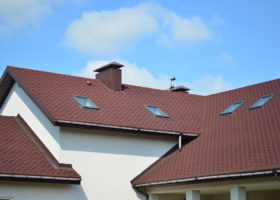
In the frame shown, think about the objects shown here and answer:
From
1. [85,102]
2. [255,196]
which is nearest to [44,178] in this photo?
[85,102]

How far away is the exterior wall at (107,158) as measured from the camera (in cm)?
1702

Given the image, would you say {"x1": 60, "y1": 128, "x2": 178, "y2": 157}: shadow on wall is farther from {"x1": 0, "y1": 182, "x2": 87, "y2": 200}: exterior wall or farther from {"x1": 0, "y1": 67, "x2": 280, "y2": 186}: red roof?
{"x1": 0, "y1": 182, "x2": 87, "y2": 200}: exterior wall

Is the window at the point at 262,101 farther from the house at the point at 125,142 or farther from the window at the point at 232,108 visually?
the window at the point at 232,108

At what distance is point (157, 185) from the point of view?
16641mm

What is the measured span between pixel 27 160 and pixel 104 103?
15.4 ft

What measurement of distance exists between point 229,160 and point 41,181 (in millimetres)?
5830

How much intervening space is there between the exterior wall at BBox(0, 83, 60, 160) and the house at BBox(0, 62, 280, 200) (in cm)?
4

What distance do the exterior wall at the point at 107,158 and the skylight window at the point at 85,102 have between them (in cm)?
131

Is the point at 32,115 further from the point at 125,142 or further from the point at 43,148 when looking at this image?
the point at 125,142

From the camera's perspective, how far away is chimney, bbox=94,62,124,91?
21.3 meters

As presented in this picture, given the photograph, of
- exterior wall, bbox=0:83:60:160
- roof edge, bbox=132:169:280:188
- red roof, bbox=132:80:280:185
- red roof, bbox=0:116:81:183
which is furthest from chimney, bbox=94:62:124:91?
roof edge, bbox=132:169:280:188

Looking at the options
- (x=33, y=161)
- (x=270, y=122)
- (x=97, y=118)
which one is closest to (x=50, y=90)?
(x=97, y=118)

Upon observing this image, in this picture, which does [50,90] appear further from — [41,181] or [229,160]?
[229,160]

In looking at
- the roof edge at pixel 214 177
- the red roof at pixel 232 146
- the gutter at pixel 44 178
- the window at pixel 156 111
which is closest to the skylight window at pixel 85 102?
the window at pixel 156 111
